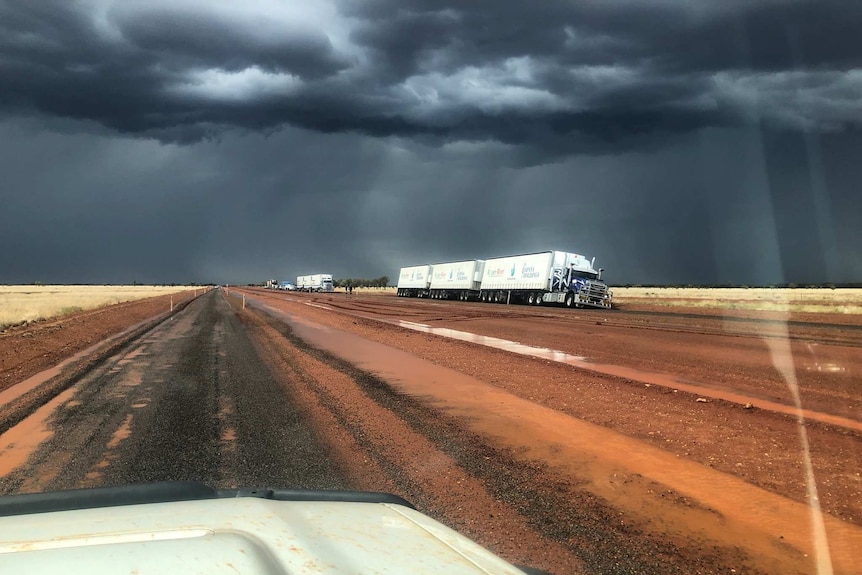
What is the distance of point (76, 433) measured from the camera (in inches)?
306

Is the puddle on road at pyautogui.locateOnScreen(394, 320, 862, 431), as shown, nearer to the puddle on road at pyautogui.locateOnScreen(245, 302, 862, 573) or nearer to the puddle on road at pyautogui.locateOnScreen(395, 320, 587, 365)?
the puddle on road at pyautogui.locateOnScreen(395, 320, 587, 365)

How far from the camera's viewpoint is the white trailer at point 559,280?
47.1 metres

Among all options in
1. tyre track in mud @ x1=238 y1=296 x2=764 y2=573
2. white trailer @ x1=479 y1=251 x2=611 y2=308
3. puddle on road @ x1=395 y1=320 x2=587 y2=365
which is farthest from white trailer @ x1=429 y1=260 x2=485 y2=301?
tyre track in mud @ x1=238 y1=296 x2=764 y2=573

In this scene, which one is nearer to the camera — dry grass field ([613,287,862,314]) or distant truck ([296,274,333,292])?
dry grass field ([613,287,862,314])

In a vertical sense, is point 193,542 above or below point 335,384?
above

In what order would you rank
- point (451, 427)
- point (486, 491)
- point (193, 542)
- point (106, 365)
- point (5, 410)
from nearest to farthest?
1. point (193, 542)
2. point (486, 491)
3. point (451, 427)
4. point (5, 410)
5. point (106, 365)

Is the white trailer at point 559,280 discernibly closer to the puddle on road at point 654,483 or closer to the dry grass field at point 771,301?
the dry grass field at point 771,301

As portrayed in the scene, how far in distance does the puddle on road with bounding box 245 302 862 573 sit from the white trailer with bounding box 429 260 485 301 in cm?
5417

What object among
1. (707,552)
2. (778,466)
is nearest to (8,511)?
(707,552)

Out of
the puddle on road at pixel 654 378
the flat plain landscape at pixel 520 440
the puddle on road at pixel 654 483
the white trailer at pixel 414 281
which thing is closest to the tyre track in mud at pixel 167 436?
the flat plain landscape at pixel 520 440

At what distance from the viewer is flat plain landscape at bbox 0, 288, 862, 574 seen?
494 cm

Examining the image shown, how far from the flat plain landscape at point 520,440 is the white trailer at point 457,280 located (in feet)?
159

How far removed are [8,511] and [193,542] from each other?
1.18 m

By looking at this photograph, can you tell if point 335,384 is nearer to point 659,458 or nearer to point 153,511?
point 659,458
